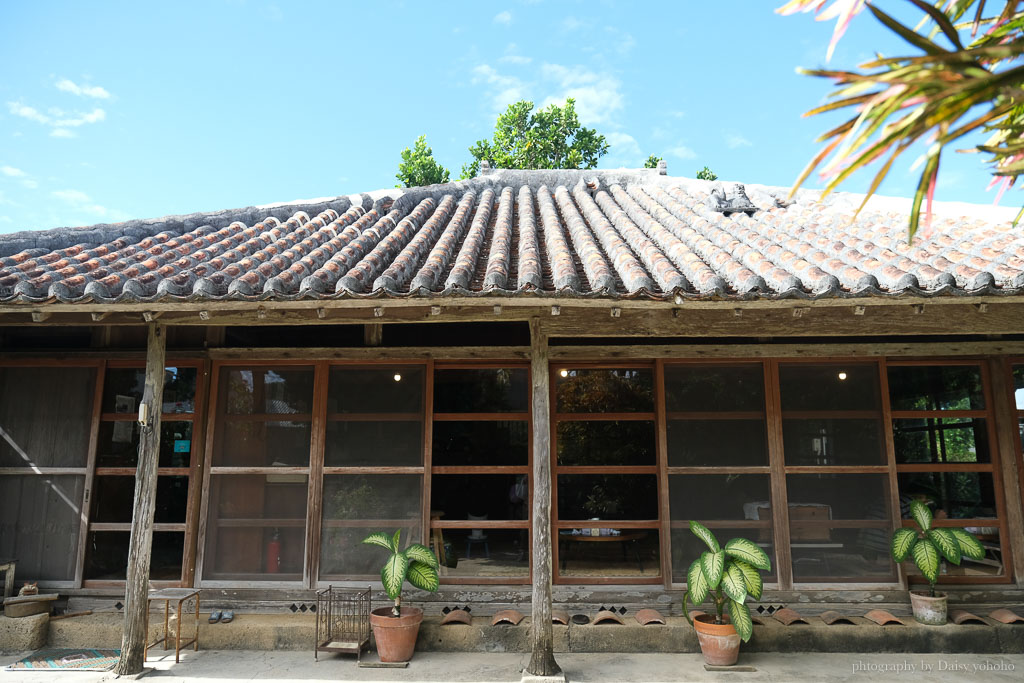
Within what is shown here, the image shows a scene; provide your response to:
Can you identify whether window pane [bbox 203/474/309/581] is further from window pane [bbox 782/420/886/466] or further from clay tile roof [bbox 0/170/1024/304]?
window pane [bbox 782/420/886/466]

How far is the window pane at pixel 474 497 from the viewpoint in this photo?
5.94 meters

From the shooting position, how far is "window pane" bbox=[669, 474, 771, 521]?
5.90 m

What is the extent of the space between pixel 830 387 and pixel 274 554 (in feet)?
17.6

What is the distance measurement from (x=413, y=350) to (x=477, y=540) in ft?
6.00

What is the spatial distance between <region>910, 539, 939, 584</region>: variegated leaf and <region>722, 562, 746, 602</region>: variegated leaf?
1606mm

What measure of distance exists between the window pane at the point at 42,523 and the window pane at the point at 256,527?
4.16ft

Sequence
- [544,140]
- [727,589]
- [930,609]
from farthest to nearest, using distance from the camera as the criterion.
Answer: [544,140], [930,609], [727,589]

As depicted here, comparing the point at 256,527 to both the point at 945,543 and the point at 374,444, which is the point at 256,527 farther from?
the point at 945,543

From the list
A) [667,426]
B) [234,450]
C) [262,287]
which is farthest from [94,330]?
[667,426]

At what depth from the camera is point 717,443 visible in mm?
6008

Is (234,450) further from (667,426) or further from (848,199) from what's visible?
(848,199)

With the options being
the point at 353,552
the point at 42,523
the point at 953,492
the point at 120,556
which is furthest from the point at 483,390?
the point at 953,492

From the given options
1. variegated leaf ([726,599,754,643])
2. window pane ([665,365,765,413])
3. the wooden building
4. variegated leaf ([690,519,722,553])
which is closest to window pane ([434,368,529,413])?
the wooden building

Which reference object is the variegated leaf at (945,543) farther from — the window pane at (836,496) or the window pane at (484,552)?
the window pane at (484,552)
